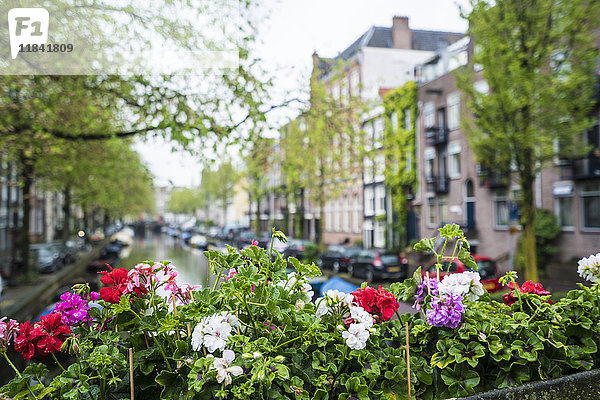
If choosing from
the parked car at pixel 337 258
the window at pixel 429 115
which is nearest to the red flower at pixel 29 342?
the parked car at pixel 337 258

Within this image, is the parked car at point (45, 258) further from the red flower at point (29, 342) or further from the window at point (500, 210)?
the window at point (500, 210)

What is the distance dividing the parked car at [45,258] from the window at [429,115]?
18421mm

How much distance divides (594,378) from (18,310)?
1190 cm

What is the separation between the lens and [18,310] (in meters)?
10.6

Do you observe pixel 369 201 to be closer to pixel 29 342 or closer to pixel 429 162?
pixel 429 162

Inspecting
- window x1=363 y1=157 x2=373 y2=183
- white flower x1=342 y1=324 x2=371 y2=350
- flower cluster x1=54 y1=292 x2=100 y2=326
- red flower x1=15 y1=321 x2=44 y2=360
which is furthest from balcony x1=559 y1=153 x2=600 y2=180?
red flower x1=15 y1=321 x2=44 y2=360

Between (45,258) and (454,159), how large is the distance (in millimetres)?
18780

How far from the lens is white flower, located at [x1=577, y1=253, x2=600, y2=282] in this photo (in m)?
2.32

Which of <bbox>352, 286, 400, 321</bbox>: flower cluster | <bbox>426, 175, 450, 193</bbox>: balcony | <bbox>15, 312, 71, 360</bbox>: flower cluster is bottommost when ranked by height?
<bbox>15, 312, 71, 360</bbox>: flower cluster

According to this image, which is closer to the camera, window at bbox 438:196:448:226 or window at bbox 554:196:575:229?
window at bbox 554:196:575:229

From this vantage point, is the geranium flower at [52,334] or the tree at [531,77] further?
the tree at [531,77]

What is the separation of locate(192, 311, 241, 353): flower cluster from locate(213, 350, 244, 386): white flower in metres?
0.05

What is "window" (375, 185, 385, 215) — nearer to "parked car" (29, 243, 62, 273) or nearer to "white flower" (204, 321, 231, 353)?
"parked car" (29, 243, 62, 273)

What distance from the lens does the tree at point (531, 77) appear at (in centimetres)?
928
